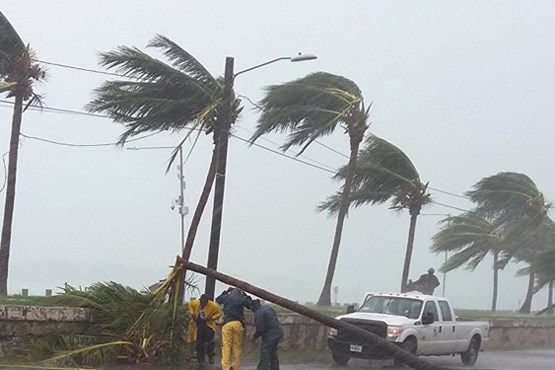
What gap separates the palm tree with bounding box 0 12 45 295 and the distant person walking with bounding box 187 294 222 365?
22.6ft

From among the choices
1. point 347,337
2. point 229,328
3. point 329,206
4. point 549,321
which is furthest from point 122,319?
point 549,321

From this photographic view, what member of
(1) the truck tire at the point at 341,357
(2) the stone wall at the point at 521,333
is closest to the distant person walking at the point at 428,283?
(2) the stone wall at the point at 521,333

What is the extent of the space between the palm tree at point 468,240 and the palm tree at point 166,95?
1772cm

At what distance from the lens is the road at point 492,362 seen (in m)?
20.5

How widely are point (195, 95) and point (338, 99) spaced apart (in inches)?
234

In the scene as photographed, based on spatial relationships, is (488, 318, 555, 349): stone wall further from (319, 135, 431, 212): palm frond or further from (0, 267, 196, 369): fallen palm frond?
(0, 267, 196, 369): fallen palm frond

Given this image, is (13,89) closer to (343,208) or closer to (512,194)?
(343,208)

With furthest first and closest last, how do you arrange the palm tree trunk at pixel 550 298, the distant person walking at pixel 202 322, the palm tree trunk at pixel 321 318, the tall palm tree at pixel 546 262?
the palm tree trunk at pixel 550 298
the tall palm tree at pixel 546 262
the distant person walking at pixel 202 322
the palm tree trunk at pixel 321 318

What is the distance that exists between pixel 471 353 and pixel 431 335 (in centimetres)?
245

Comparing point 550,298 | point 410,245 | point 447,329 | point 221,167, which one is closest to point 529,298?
point 550,298

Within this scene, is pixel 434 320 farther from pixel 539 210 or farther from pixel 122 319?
pixel 539 210

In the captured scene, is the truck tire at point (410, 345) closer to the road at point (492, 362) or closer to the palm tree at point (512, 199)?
the road at point (492, 362)

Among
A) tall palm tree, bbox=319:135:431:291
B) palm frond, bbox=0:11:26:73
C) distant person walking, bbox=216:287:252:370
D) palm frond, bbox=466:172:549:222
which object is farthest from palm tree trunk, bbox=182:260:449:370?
palm frond, bbox=466:172:549:222

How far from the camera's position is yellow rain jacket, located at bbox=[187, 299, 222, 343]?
58.0 ft
